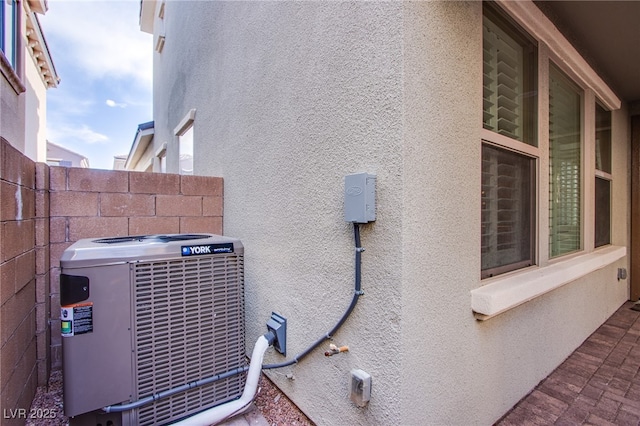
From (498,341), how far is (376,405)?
3.10 feet

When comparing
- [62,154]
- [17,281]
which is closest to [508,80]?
[17,281]

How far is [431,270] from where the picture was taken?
154 cm

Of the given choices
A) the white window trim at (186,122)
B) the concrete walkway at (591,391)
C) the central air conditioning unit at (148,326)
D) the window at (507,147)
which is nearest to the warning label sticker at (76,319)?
the central air conditioning unit at (148,326)

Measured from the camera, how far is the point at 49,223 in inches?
91.9

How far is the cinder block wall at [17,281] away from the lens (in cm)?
156

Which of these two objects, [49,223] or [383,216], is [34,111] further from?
[383,216]

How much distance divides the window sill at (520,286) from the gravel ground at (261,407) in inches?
49.8

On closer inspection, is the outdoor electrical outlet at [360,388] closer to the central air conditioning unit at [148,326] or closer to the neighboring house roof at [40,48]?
the central air conditioning unit at [148,326]

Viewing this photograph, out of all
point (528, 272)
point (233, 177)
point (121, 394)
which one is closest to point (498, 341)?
point (528, 272)

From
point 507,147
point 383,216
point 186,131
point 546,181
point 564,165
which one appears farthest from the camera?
point 186,131

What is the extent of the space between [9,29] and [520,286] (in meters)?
6.29

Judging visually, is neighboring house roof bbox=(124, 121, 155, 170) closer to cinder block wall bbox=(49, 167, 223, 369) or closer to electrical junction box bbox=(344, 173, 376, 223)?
cinder block wall bbox=(49, 167, 223, 369)

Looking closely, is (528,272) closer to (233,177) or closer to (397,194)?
(397,194)

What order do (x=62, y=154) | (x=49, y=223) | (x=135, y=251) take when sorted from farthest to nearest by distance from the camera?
(x=62, y=154)
(x=49, y=223)
(x=135, y=251)
